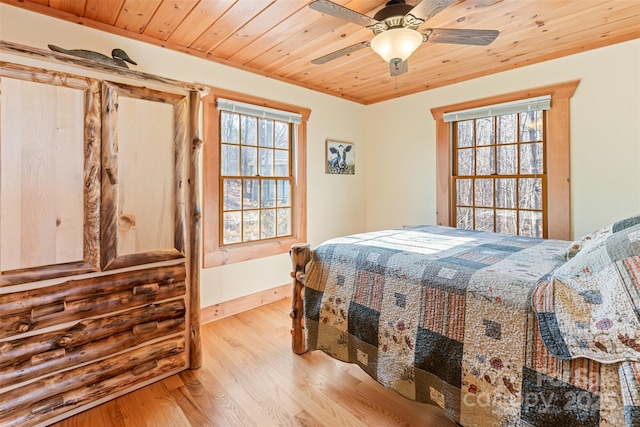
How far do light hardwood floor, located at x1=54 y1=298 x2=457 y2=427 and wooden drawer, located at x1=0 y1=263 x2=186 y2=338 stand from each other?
22.0 inches

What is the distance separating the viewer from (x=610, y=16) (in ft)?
7.38

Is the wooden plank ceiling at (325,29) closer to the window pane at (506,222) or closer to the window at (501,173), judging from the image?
the window at (501,173)

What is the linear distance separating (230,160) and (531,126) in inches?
121

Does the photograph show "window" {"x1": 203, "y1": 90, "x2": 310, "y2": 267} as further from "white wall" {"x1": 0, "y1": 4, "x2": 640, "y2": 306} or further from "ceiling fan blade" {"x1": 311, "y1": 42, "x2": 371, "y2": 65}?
"ceiling fan blade" {"x1": 311, "y1": 42, "x2": 371, "y2": 65}

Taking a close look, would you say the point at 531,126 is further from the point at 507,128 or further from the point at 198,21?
the point at 198,21

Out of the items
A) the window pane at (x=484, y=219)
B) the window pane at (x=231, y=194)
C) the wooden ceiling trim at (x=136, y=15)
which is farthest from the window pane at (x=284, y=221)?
the window pane at (x=484, y=219)

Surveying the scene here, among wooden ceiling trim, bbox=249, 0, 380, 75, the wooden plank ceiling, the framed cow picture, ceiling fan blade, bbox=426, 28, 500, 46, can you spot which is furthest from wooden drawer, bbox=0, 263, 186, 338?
the framed cow picture

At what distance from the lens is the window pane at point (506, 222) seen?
329cm

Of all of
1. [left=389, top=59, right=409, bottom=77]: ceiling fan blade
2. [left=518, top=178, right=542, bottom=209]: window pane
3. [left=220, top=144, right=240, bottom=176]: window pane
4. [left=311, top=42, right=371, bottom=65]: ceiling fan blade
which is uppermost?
[left=311, top=42, right=371, bottom=65]: ceiling fan blade

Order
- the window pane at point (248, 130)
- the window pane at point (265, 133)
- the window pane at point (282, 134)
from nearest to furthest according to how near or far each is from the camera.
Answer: the window pane at point (248, 130)
the window pane at point (265, 133)
the window pane at point (282, 134)

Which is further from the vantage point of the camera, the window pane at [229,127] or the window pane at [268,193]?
the window pane at [268,193]

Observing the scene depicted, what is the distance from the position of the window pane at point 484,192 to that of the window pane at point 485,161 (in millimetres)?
100

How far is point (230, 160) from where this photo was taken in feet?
10.3

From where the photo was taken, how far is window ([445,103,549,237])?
10.3ft
